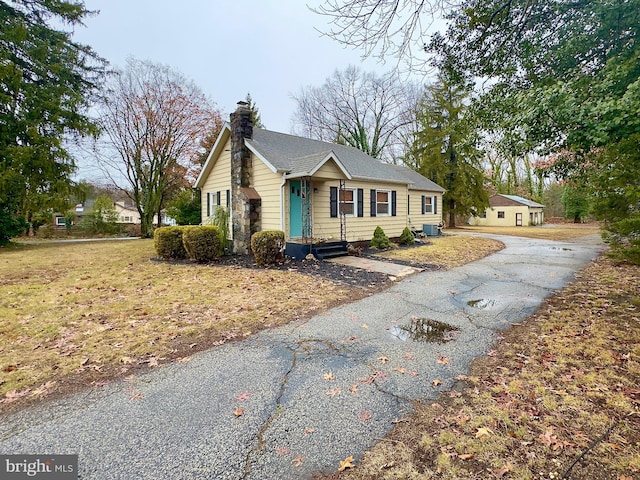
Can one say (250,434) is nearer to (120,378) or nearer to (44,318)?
(120,378)

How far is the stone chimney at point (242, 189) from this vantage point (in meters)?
12.2

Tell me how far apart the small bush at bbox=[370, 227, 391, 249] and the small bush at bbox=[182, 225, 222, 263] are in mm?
6652

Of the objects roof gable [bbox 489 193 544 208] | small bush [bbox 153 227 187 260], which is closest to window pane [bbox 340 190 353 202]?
small bush [bbox 153 227 187 260]

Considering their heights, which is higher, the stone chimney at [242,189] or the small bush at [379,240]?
the stone chimney at [242,189]

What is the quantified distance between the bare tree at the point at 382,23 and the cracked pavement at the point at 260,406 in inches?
168

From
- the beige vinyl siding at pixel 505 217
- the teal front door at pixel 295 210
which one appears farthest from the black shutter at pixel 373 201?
the beige vinyl siding at pixel 505 217

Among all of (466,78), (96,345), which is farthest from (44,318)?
(466,78)

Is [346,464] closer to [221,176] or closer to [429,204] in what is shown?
[221,176]

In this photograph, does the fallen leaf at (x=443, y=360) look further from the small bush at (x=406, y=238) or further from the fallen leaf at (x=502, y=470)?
the small bush at (x=406, y=238)

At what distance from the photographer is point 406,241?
15.5m

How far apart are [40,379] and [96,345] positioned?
0.86m

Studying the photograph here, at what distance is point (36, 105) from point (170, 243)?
11.3 m

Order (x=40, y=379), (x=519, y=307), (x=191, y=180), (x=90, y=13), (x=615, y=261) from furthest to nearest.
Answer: (x=191, y=180), (x=90, y=13), (x=615, y=261), (x=519, y=307), (x=40, y=379)

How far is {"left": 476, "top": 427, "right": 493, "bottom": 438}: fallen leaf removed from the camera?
2.51 meters
